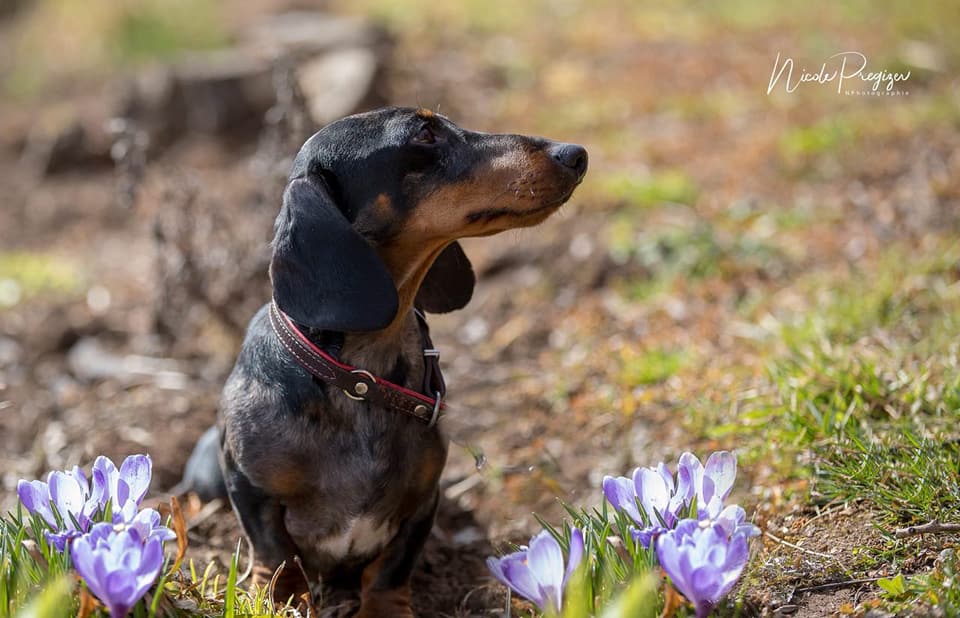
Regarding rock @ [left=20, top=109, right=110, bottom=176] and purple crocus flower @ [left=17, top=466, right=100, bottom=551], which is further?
rock @ [left=20, top=109, right=110, bottom=176]

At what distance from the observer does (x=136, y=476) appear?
7.79ft

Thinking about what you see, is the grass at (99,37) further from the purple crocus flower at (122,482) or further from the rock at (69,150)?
the purple crocus flower at (122,482)

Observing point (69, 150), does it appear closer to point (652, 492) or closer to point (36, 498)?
point (36, 498)

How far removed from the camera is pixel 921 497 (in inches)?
106

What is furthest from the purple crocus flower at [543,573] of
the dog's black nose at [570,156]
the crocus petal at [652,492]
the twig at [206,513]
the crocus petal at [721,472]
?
the twig at [206,513]

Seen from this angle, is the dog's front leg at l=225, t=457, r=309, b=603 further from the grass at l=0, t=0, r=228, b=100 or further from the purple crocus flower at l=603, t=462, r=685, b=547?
the grass at l=0, t=0, r=228, b=100

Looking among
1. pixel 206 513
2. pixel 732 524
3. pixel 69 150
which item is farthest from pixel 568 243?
pixel 69 150

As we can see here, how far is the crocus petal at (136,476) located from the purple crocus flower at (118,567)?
10.3 inches

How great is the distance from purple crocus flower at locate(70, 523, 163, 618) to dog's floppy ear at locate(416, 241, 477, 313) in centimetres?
129

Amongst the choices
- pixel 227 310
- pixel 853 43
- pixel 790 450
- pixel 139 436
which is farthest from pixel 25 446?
pixel 853 43

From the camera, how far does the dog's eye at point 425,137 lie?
9.06 feet

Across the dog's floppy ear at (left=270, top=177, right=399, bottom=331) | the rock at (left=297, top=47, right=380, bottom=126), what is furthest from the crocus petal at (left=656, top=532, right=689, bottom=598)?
the rock at (left=297, top=47, right=380, bottom=126)

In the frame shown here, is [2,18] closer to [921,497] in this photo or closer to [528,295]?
[528,295]

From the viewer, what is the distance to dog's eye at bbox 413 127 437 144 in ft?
9.06
